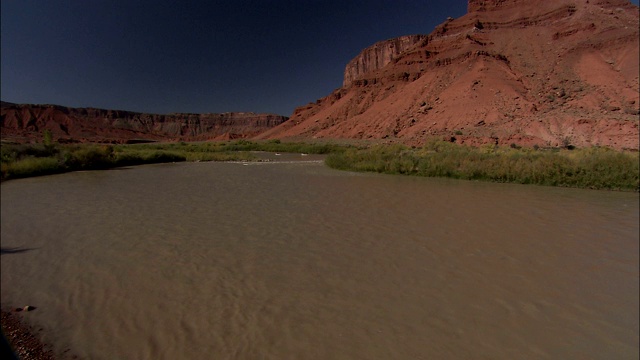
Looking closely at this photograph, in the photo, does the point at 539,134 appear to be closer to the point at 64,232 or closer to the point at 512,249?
the point at 512,249

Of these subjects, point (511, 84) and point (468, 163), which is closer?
point (468, 163)

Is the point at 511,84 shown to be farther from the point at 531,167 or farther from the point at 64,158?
the point at 64,158

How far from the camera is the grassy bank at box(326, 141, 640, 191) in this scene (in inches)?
480

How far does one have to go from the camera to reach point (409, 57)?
2687 inches

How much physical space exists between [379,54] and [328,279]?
107 m

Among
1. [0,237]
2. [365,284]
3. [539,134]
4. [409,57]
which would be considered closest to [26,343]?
[365,284]

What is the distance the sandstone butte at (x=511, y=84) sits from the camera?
1136 inches

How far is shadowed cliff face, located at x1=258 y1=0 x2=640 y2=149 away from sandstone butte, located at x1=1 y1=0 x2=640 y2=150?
A: 0.43 ft

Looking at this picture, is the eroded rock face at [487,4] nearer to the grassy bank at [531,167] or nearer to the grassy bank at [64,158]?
the grassy bank at [531,167]

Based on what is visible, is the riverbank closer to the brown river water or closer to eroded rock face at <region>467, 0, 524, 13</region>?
the brown river water

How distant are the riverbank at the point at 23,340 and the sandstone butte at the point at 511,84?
29432 millimetres

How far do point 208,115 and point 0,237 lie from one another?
158 m

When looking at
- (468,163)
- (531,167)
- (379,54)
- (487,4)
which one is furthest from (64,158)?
(379,54)

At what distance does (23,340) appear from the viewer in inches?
143
